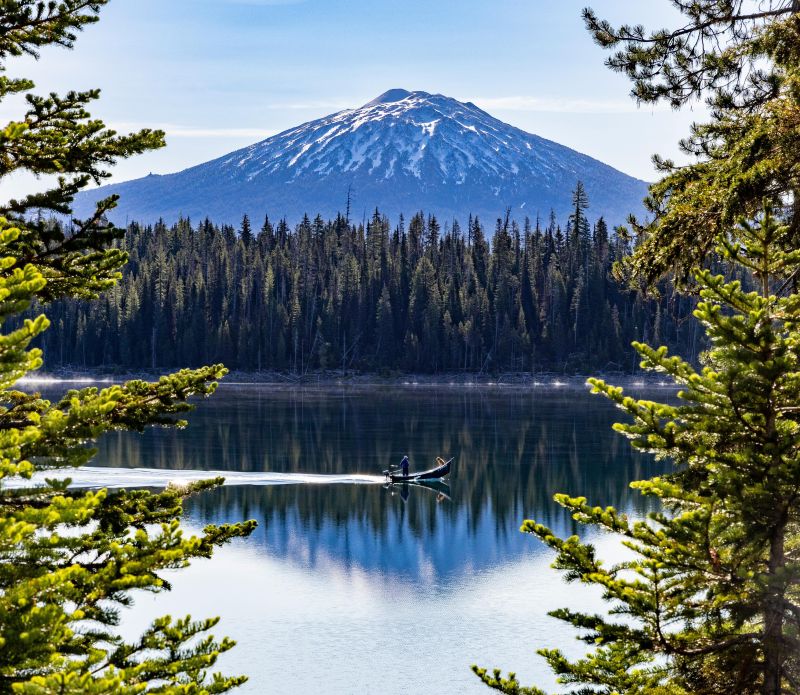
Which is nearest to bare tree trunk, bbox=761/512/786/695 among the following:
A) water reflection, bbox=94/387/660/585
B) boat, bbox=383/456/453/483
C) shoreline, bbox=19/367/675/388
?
water reflection, bbox=94/387/660/585

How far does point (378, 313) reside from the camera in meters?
127

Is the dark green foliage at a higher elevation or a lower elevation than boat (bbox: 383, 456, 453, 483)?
higher

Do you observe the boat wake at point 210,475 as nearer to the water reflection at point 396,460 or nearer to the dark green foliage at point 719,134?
the water reflection at point 396,460

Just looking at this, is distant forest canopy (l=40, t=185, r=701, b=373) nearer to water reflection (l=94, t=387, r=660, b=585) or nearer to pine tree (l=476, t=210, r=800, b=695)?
water reflection (l=94, t=387, r=660, b=585)

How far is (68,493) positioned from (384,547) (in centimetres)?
3126

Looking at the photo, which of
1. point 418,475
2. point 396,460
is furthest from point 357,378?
point 418,475

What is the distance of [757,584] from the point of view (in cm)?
614

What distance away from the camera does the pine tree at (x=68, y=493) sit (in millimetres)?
4512

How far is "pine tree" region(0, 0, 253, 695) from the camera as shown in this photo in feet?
14.8

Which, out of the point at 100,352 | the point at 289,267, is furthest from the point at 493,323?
the point at 100,352

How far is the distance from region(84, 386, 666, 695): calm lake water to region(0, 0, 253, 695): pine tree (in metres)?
15.2

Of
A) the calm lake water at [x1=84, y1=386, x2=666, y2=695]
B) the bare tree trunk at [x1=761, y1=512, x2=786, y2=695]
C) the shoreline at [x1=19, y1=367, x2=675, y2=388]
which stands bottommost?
the calm lake water at [x1=84, y1=386, x2=666, y2=695]

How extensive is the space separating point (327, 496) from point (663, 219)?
114 ft

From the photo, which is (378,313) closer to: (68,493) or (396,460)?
(396,460)
